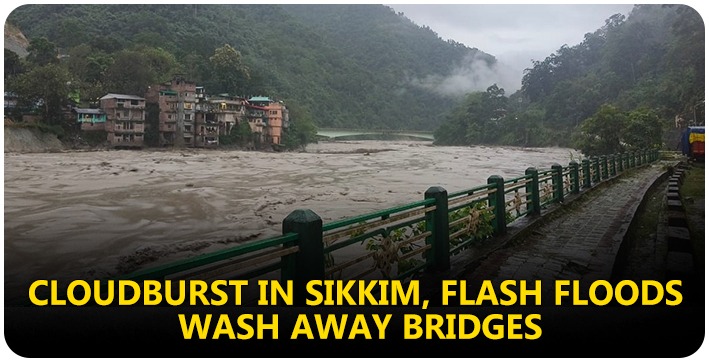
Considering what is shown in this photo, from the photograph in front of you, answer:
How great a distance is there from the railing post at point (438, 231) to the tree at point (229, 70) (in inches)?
841

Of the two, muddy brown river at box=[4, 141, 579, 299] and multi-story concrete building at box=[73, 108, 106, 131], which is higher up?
multi-story concrete building at box=[73, 108, 106, 131]

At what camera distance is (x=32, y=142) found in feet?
57.5

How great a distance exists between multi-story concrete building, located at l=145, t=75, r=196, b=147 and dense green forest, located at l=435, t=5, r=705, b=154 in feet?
43.5

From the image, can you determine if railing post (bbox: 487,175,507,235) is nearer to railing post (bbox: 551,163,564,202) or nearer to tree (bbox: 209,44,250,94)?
railing post (bbox: 551,163,564,202)

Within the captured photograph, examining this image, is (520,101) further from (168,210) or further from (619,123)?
(168,210)

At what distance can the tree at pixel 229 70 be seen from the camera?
24.0 metres

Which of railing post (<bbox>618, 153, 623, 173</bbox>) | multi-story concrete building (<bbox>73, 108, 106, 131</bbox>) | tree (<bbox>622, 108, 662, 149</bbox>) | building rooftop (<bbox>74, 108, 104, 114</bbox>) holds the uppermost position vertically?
building rooftop (<bbox>74, 108, 104, 114</bbox>)

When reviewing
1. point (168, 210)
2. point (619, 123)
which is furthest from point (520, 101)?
point (168, 210)

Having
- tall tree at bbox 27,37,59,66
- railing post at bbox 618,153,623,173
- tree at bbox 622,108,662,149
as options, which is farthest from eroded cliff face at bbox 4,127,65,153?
tree at bbox 622,108,662,149

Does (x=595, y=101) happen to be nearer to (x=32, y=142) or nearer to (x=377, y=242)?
(x=377, y=242)

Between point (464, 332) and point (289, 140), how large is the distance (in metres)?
20.2

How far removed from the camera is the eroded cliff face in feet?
51.8

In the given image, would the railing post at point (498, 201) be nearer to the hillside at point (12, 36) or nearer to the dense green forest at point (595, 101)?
the hillside at point (12, 36)

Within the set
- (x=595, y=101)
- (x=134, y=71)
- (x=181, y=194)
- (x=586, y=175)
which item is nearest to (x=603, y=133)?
(x=595, y=101)
